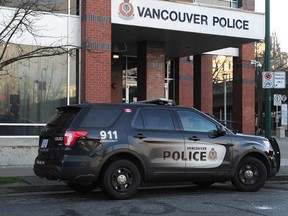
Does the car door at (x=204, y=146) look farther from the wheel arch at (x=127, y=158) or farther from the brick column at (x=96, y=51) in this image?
the brick column at (x=96, y=51)

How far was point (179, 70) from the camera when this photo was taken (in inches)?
981

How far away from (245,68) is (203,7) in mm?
7871

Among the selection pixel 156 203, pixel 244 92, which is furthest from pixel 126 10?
pixel 244 92

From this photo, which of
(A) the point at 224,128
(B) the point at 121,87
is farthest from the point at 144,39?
(A) the point at 224,128

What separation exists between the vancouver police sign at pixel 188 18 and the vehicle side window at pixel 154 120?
6.79 m

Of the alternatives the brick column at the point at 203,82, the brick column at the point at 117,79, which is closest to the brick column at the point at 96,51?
the brick column at the point at 117,79

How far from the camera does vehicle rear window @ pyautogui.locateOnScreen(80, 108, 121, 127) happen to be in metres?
8.74

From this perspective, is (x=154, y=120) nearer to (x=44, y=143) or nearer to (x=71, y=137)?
(x=71, y=137)

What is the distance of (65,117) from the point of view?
9.01 meters

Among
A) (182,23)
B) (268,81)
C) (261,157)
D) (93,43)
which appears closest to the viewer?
(261,157)

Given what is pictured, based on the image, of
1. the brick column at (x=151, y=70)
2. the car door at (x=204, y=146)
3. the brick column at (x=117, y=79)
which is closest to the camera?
the car door at (x=204, y=146)

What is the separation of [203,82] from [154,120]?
16.7 meters

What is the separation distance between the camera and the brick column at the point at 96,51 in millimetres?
15023

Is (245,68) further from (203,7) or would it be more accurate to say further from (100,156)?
(100,156)
